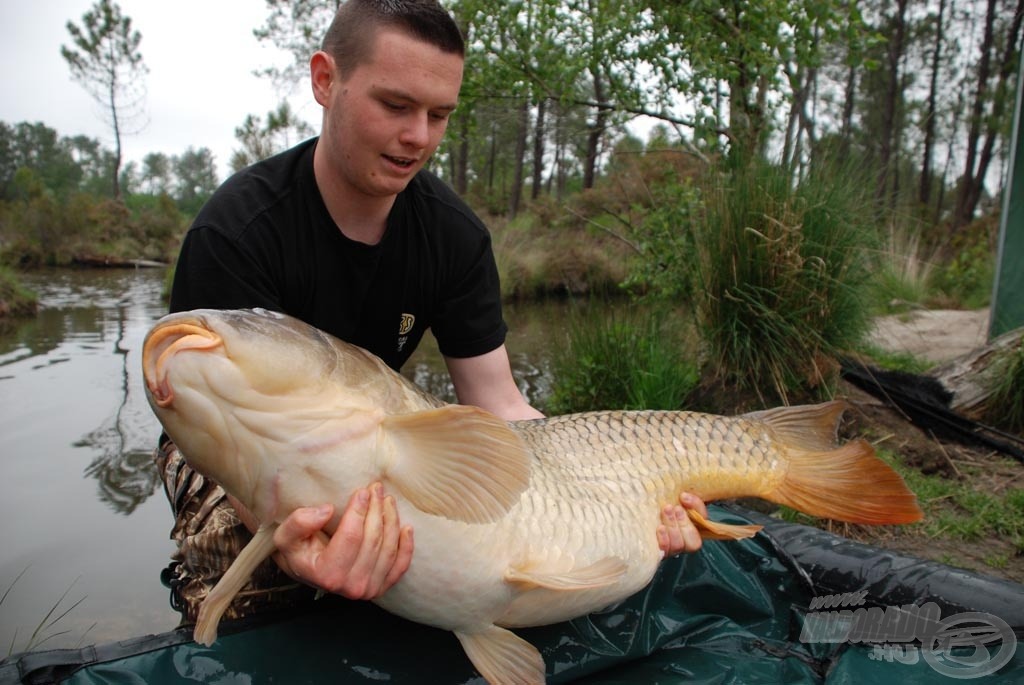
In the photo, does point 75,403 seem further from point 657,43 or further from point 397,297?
point 657,43

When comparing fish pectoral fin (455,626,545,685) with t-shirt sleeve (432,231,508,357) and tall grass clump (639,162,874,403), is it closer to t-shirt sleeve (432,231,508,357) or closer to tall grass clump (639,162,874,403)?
t-shirt sleeve (432,231,508,357)

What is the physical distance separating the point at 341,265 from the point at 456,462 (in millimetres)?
736

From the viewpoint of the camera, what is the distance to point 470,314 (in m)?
1.70

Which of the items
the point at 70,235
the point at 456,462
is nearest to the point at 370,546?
the point at 456,462

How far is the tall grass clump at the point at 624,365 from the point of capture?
2.95m

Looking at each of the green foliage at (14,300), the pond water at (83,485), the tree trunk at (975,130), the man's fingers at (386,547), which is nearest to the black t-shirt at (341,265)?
the man's fingers at (386,547)

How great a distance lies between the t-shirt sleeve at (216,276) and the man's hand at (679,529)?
85 centimetres

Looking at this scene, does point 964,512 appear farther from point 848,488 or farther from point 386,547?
point 386,547

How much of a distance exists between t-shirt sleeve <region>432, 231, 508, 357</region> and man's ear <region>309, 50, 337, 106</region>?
0.48 m

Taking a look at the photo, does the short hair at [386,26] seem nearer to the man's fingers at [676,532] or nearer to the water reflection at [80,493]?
the man's fingers at [676,532]

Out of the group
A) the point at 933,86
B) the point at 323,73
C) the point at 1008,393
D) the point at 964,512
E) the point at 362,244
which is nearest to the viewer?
the point at 323,73

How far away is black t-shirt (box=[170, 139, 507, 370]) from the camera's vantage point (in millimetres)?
1386

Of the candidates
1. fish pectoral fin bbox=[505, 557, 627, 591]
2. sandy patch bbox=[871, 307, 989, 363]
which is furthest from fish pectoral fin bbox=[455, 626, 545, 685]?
sandy patch bbox=[871, 307, 989, 363]

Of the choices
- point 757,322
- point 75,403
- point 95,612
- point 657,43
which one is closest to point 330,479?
point 95,612
